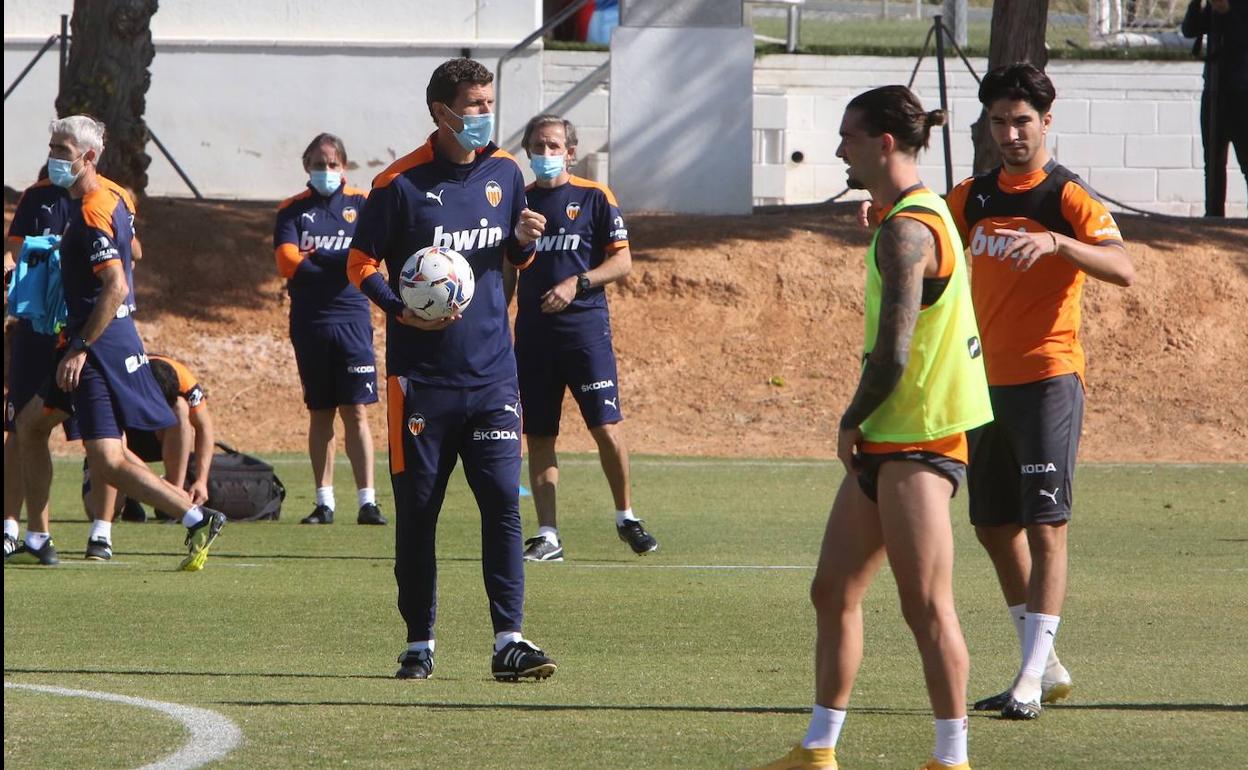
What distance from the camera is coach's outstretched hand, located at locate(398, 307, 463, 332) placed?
660cm

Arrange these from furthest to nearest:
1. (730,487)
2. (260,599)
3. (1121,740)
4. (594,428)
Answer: (730,487) → (594,428) → (260,599) → (1121,740)

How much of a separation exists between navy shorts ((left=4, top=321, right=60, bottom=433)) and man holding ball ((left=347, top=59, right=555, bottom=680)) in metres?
3.83

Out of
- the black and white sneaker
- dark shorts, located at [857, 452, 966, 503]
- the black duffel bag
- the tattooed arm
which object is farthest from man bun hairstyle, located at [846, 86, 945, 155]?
the black duffel bag

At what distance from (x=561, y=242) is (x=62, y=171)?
2.66 meters

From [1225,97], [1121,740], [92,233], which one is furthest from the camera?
[1225,97]

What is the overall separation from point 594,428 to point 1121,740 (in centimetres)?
530

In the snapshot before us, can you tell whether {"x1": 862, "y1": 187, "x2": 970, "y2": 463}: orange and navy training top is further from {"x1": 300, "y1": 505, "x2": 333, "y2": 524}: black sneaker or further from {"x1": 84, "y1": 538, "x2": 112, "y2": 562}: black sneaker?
{"x1": 300, "y1": 505, "x2": 333, "y2": 524}: black sneaker

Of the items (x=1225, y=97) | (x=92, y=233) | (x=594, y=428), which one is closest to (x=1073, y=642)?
(x=594, y=428)

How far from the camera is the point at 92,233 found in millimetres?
9430

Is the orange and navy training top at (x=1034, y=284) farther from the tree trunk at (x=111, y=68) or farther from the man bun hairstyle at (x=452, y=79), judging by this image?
the tree trunk at (x=111, y=68)

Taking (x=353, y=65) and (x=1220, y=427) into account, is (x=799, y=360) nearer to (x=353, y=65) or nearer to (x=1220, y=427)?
(x=1220, y=427)

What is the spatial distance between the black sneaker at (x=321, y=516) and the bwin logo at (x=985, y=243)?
6517 millimetres

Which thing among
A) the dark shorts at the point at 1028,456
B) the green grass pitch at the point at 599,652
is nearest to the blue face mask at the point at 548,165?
the green grass pitch at the point at 599,652

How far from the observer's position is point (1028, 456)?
21.0ft
